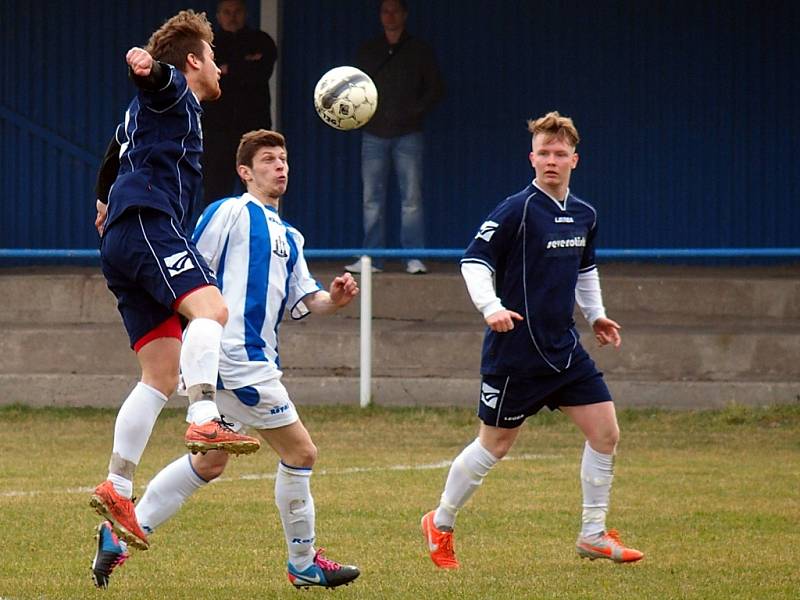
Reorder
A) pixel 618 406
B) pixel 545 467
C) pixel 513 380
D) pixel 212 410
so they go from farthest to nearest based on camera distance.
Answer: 1. pixel 618 406
2. pixel 545 467
3. pixel 513 380
4. pixel 212 410

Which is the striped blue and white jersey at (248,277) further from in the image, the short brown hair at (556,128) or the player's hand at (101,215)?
the short brown hair at (556,128)

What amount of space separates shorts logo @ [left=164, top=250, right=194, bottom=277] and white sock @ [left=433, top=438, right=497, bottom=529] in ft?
6.40

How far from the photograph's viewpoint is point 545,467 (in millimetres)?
10508

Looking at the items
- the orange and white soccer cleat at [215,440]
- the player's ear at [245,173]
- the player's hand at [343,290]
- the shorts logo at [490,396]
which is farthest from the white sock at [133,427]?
the shorts logo at [490,396]

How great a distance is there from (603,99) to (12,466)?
7.97m

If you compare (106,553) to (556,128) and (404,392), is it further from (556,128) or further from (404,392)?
(404,392)

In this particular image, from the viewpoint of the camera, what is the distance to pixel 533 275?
736cm

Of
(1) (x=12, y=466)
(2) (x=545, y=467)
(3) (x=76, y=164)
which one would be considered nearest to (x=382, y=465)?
(2) (x=545, y=467)

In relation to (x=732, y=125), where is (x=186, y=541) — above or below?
below

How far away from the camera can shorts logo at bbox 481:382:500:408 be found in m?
7.33

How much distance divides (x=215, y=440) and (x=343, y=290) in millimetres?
1267

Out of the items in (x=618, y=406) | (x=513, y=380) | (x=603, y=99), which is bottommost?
(x=618, y=406)

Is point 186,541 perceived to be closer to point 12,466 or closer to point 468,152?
point 12,466

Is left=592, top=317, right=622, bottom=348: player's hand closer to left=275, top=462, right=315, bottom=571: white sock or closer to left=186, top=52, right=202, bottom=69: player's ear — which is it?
left=275, top=462, right=315, bottom=571: white sock
